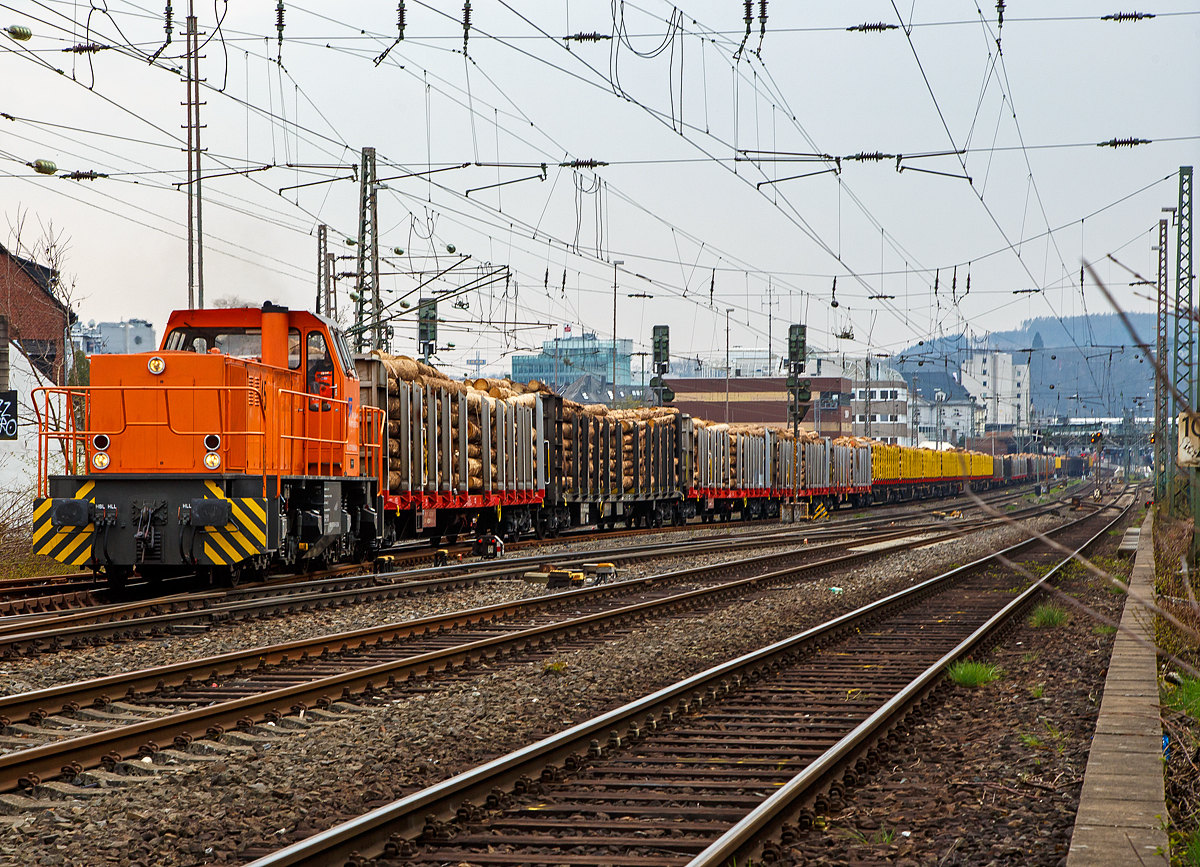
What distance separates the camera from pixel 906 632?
11.6m

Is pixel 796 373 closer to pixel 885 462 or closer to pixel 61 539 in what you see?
pixel 885 462

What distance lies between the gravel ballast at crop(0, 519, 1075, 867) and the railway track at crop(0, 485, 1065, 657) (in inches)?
19.1

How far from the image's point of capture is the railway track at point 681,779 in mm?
4672

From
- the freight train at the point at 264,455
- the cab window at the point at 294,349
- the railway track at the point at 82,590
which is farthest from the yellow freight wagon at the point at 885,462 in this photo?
the cab window at the point at 294,349

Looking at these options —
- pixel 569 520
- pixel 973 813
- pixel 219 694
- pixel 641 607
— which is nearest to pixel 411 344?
pixel 569 520

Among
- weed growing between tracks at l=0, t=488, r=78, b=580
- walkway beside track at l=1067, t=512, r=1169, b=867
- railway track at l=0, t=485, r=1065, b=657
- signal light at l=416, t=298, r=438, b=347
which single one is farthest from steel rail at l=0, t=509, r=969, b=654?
signal light at l=416, t=298, r=438, b=347

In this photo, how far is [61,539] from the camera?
1152cm

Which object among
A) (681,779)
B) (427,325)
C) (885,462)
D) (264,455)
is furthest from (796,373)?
(681,779)

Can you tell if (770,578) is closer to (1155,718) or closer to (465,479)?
(465,479)

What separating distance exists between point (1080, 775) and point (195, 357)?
9.53 m

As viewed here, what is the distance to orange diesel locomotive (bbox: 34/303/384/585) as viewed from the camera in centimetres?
1152

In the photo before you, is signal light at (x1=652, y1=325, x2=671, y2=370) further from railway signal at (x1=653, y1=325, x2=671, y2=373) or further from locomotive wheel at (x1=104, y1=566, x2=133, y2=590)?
locomotive wheel at (x1=104, y1=566, x2=133, y2=590)

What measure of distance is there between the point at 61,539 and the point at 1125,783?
10.3 meters

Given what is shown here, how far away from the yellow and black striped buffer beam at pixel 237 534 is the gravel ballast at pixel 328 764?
2.35m
